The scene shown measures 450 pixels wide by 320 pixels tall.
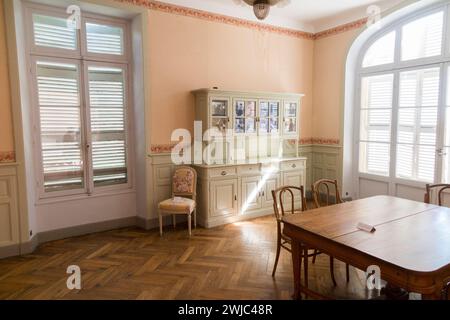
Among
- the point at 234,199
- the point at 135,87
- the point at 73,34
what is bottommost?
the point at 234,199

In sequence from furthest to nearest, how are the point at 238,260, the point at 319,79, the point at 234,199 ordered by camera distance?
the point at 319,79, the point at 234,199, the point at 238,260

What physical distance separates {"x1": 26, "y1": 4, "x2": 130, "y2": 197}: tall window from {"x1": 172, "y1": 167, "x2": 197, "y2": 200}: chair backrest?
0.73 m

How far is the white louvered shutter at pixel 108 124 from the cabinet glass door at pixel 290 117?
2471 mm

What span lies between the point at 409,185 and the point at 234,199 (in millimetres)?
2510

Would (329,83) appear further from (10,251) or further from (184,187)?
(10,251)

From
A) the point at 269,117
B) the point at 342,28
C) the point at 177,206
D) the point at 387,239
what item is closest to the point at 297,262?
the point at 387,239

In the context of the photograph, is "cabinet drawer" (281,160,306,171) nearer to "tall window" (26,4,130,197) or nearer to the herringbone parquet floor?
the herringbone parquet floor

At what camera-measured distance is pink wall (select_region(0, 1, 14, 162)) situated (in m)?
3.31

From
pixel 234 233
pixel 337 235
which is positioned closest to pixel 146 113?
pixel 234 233

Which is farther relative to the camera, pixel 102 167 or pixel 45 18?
pixel 102 167

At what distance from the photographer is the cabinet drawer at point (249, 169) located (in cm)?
457

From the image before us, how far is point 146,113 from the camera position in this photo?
4.20 m

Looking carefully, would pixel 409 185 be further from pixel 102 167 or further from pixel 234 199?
pixel 102 167
